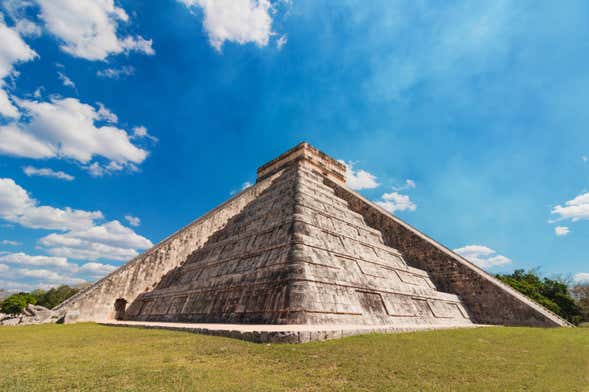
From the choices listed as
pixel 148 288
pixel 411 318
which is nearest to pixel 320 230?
pixel 411 318

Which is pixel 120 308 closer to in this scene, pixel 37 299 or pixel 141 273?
pixel 141 273

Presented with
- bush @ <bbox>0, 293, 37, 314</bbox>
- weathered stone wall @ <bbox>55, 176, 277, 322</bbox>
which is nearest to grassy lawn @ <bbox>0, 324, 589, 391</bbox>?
weathered stone wall @ <bbox>55, 176, 277, 322</bbox>

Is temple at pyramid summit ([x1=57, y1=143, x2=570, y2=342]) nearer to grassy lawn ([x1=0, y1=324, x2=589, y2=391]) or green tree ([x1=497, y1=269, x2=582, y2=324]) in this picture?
grassy lawn ([x1=0, y1=324, x2=589, y2=391])

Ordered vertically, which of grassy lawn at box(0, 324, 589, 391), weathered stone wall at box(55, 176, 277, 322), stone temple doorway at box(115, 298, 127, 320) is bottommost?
grassy lawn at box(0, 324, 589, 391)

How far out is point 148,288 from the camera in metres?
14.4

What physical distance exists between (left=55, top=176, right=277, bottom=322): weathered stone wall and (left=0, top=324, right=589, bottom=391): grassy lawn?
319 inches

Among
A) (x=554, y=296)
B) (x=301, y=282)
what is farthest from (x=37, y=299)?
(x=554, y=296)

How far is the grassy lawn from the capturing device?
3.33 metres

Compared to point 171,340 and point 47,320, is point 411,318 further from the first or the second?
point 47,320

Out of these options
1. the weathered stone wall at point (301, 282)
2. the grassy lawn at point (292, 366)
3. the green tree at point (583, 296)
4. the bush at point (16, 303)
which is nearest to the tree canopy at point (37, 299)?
the bush at point (16, 303)

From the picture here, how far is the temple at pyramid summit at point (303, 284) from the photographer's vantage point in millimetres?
7164

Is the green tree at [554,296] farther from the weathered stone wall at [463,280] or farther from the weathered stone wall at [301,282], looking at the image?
the weathered stone wall at [301,282]

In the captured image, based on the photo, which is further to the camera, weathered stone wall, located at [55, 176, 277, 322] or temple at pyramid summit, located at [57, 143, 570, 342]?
weathered stone wall, located at [55, 176, 277, 322]

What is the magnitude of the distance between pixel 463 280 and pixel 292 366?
12.1m
